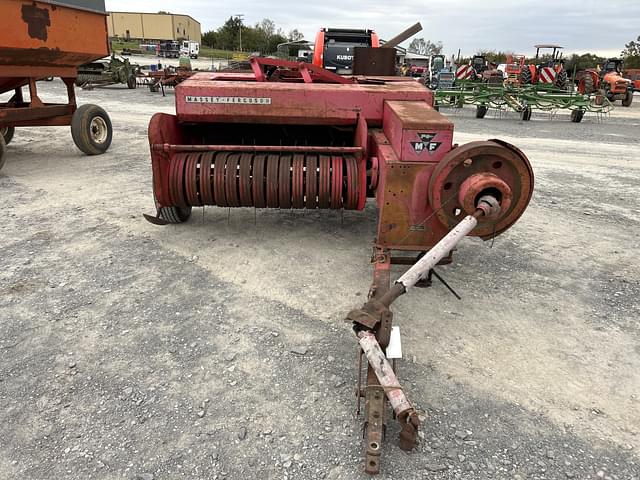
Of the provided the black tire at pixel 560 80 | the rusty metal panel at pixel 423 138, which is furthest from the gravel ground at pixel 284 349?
the black tire at pixel 560 80

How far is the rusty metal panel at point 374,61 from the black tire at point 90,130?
385 centimetres

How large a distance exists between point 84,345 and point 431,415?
1.84 m

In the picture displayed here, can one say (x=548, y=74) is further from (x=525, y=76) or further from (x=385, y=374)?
(x=385, y=374)

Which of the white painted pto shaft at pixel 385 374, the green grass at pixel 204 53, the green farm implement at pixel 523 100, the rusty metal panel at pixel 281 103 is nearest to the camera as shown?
the white painted pto shaft at pixel 385 374

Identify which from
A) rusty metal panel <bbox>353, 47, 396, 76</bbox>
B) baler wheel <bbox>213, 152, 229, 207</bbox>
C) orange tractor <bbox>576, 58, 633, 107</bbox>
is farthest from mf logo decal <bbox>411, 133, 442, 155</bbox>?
orange tractor <bbox>576, 58, 633, 107</bbox>

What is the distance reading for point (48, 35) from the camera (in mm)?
5895

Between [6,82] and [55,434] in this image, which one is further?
[6,82]

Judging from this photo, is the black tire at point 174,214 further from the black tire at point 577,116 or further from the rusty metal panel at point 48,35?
the black tire at point 577,116

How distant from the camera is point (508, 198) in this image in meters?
2.61

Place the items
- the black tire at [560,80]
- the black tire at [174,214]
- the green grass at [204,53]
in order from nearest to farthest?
the black tire at [174,214] < the black tire at [560,80] < the green grass at [204,53]

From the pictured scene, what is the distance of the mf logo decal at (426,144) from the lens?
2.90 metres

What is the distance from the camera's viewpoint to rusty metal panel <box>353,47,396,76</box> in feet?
19.4

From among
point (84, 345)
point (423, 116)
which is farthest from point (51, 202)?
point (423, 116)

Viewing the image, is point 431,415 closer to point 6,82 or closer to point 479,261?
point 479,261
